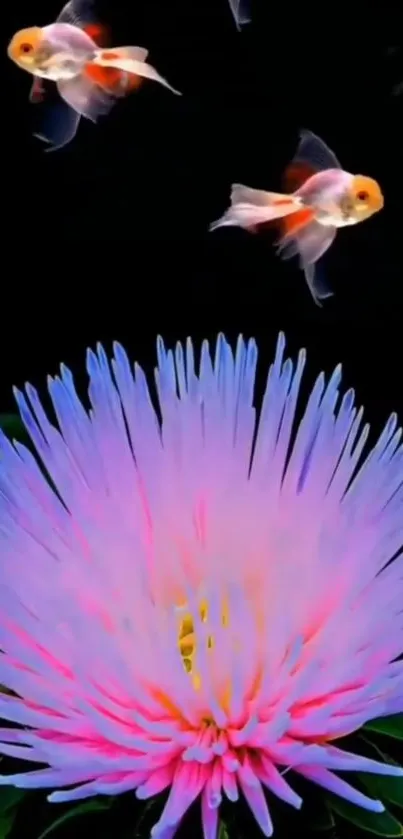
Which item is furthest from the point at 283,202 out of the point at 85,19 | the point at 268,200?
the point at 85,19

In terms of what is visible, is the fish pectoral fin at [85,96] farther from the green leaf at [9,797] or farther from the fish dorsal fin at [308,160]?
the green leaf at [9,797]

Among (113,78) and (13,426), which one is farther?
(113,78)

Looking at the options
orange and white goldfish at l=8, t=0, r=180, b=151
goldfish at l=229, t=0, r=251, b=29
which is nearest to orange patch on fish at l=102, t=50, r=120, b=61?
orange and white goldfish at l=8, t=0, r=180, b=151

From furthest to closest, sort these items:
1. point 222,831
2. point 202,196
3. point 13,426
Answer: point 202,196 → point 13,426 → point 222,831

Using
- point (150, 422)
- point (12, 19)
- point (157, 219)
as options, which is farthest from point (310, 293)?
point (150, 422)

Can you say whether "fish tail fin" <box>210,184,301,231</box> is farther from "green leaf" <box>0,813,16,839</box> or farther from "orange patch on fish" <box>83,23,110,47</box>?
"green leaf" <box>0,813,16,839</box>

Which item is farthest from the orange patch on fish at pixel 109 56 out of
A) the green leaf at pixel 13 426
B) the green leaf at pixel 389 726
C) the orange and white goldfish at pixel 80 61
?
the green leaf at pixel 389 726

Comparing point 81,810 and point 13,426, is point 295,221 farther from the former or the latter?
point 81,810
